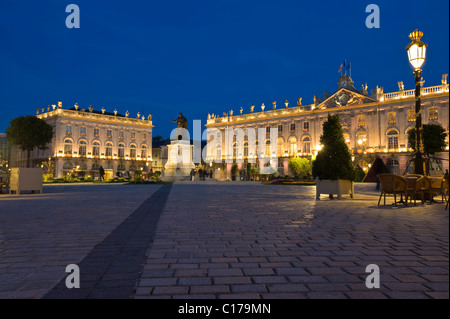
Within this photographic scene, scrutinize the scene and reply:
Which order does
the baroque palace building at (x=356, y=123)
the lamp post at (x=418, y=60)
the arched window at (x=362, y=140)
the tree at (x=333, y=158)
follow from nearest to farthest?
the lamp post at (x=418, y=60) < the tree at (x=333, y=158) < the baroque palace building at (x=356, y=123) < the arched window at (x=362, y=140)

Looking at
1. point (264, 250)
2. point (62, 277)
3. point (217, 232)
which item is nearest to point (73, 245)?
point (62, 277)

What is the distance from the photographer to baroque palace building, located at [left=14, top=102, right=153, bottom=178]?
6253 cm

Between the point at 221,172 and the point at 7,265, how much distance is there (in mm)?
64555

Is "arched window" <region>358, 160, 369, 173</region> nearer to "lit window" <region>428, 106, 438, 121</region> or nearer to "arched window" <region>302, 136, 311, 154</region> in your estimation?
"arched window" <region>302, 136, 311, 154</region>

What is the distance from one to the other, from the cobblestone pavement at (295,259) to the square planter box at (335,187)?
5464mm

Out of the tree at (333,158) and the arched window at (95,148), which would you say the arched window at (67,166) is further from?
the tree at (333,158)

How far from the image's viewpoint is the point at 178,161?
36.5m

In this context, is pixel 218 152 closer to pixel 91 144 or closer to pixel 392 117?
pixel 91 144

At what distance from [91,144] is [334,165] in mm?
63086

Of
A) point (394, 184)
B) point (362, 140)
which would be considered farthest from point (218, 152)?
point (394, 184)

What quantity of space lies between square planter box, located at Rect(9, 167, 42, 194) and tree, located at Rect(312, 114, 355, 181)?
A: 12.2 m

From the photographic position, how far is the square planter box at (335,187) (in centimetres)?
1155

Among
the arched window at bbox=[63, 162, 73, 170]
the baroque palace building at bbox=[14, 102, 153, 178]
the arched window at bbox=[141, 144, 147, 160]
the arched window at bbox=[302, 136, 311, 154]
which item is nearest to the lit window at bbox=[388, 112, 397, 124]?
the arched window at bbox=[302, 136, 311, 154]

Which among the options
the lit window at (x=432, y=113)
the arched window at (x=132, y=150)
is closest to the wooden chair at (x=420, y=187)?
the lit window at (x=432, y=113)
